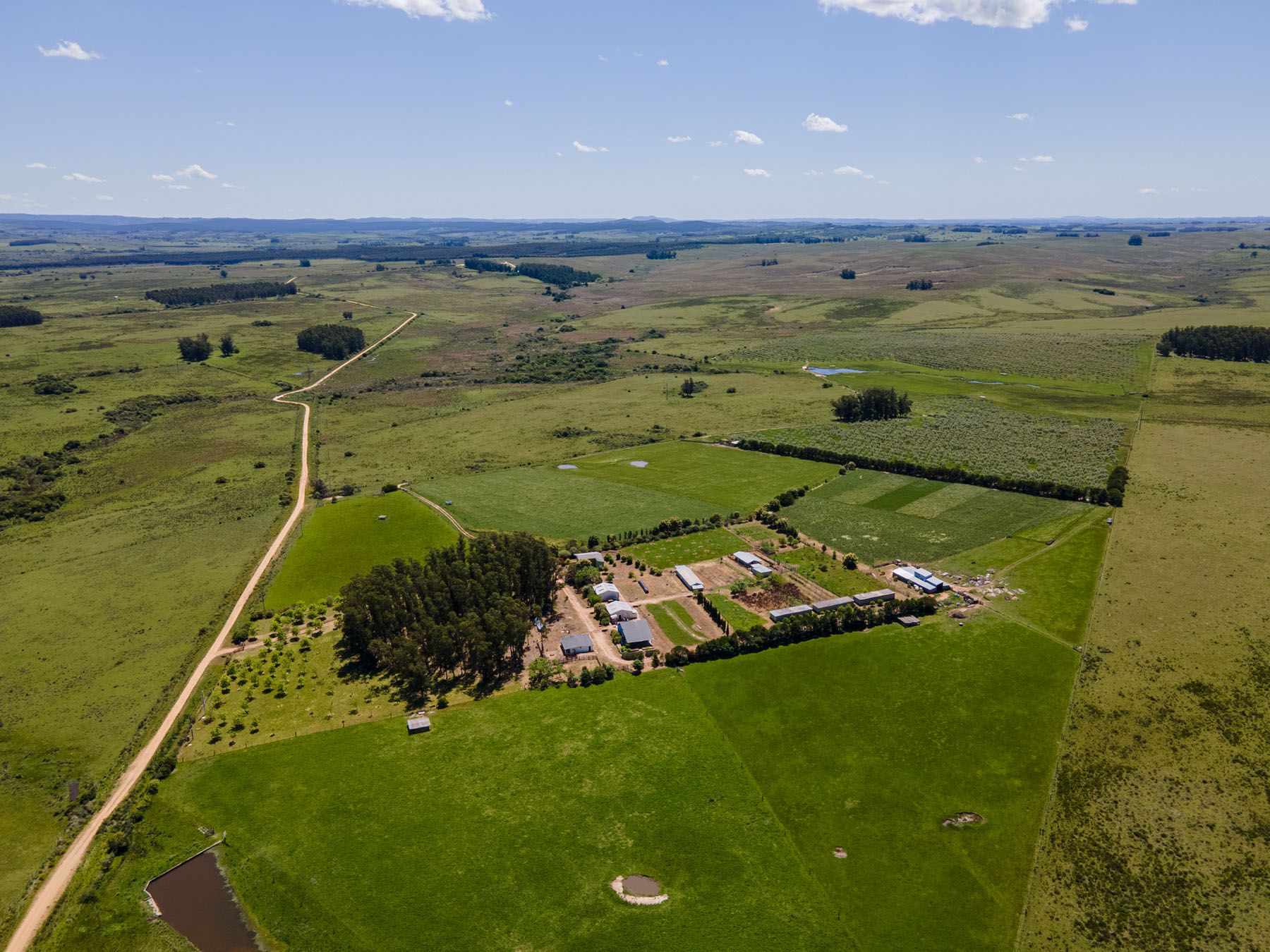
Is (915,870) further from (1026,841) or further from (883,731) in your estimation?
(883,731)

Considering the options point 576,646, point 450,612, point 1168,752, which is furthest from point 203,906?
point 1168,752

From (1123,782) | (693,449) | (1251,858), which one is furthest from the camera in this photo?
(693,449)

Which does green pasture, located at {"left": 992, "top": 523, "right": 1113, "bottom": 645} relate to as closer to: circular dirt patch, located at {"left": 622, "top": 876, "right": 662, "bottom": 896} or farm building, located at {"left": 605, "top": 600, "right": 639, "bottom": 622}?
farm building, located at {"left": 605, "top": 600, "right": 639, "bottom": 622}

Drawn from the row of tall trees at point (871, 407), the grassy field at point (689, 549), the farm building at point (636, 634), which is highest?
the row of tall trees at point (871, 407)

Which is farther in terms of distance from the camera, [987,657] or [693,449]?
[693,449]

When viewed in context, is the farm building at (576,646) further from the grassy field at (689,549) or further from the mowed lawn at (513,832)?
the grassy field at (689,549)

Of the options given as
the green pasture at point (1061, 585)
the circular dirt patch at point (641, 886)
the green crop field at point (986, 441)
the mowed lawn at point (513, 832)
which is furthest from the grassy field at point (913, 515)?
the circular dirt patch at point (641, 886)

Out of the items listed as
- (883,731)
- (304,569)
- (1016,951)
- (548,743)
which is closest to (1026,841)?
(1016,951)
